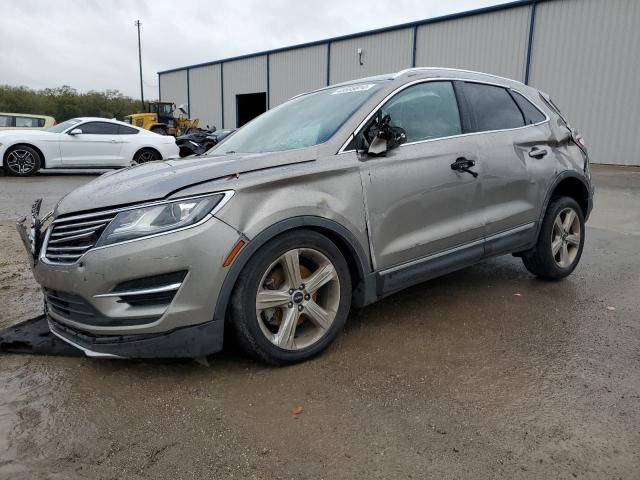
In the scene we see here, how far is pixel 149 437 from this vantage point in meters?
2.29

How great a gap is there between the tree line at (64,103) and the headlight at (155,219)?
5197cm

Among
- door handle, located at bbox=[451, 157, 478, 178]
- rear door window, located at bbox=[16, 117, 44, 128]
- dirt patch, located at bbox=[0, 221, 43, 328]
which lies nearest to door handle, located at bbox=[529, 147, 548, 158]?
door handle, located at bbox=[451, 157, 478, 178]

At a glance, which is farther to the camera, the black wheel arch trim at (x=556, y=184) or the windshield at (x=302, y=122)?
the black wheel arch trim at (x=556, y=184)

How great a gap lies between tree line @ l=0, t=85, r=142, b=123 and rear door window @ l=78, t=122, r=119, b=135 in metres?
40.6

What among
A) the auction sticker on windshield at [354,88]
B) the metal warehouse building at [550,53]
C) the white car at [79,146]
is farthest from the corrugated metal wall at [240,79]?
the auction sticker on windshield at [354,88]

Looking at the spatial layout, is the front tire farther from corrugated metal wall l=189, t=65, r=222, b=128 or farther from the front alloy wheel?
corrugated metal wall l=189, t=65, r=222, b=128

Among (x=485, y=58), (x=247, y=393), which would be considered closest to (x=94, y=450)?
(x=247, y=393)

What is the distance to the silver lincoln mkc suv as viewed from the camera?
8.24 feet

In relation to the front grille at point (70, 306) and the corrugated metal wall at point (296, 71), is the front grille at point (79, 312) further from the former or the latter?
the corrugated metal wall at point (296, 71)

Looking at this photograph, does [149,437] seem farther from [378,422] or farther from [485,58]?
[485,58]

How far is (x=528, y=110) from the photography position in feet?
14.3

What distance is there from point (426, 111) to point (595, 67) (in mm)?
16080

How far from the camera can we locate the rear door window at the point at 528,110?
4.31m

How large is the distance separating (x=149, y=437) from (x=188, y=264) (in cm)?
79
